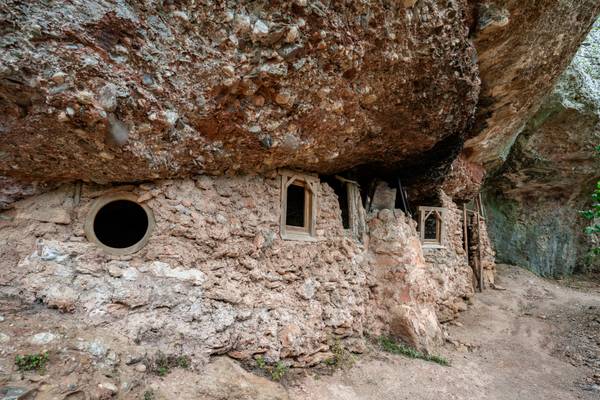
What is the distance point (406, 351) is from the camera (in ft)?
16.8

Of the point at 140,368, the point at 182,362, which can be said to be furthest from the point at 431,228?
the point at 140,368

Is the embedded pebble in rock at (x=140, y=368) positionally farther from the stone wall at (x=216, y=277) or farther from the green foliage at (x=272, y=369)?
the green foliage at (x=272, y=369)

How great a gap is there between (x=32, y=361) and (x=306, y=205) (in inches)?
145

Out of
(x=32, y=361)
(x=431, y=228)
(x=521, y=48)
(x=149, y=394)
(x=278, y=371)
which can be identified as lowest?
(x=278, y=371)

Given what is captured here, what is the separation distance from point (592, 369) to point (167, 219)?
23.4 ft

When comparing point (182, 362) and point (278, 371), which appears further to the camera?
point (278, 371)

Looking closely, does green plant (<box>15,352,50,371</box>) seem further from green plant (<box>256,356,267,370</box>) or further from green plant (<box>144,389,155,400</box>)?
green plant (<box>256,356,267,370</box>)

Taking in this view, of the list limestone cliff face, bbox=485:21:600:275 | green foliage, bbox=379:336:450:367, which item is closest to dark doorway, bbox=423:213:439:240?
limestone cliff face, bbox=485:21:600:275

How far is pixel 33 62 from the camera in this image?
7.90 ft

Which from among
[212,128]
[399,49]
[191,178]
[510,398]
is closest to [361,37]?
[399,49]

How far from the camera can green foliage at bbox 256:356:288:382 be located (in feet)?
12.2

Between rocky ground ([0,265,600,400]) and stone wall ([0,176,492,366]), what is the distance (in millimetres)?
182

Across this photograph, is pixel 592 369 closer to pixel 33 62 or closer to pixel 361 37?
pixel 361 37

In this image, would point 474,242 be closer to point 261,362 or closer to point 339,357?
point 339,357
